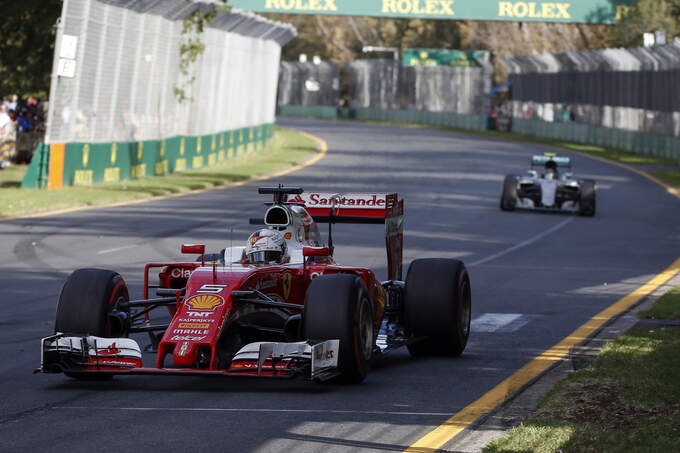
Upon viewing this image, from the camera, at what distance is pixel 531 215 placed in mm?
27344

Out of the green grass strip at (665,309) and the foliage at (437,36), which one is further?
the foliage at (437,36)

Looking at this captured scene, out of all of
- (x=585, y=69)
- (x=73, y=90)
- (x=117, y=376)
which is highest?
(x=585, y=69)

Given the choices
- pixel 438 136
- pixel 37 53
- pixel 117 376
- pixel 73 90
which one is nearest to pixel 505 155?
pixel 438 136

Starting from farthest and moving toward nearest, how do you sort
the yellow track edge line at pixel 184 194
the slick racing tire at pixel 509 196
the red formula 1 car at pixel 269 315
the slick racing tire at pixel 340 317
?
1. the slick racing tire at pixel 509 196
2. the yellow track edge line at pixel 184 194
3. the slick racing tire at pixel 340 317
4. the red formula 1 car at pixel 269 315

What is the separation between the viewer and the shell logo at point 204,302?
905 cm

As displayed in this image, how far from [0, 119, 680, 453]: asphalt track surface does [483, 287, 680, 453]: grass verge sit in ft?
2.13

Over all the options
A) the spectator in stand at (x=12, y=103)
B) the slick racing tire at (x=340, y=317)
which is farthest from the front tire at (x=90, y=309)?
the spectator in stand at (x=12, y=103)

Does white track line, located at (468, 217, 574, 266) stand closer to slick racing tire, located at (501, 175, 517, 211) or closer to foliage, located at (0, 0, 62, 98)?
slick racing tire, located at (501, 175, 517, 211)

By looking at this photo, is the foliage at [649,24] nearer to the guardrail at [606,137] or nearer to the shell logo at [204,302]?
the guardrail at [606,137]

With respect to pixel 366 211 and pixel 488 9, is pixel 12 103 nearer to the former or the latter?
pixel 488 9

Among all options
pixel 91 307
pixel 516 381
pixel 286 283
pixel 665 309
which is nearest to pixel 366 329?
pixel 286 283

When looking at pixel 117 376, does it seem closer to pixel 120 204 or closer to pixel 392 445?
pixel 392 445

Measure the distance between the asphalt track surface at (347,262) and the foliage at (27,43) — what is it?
25.0ft

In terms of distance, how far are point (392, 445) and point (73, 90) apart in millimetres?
22567
